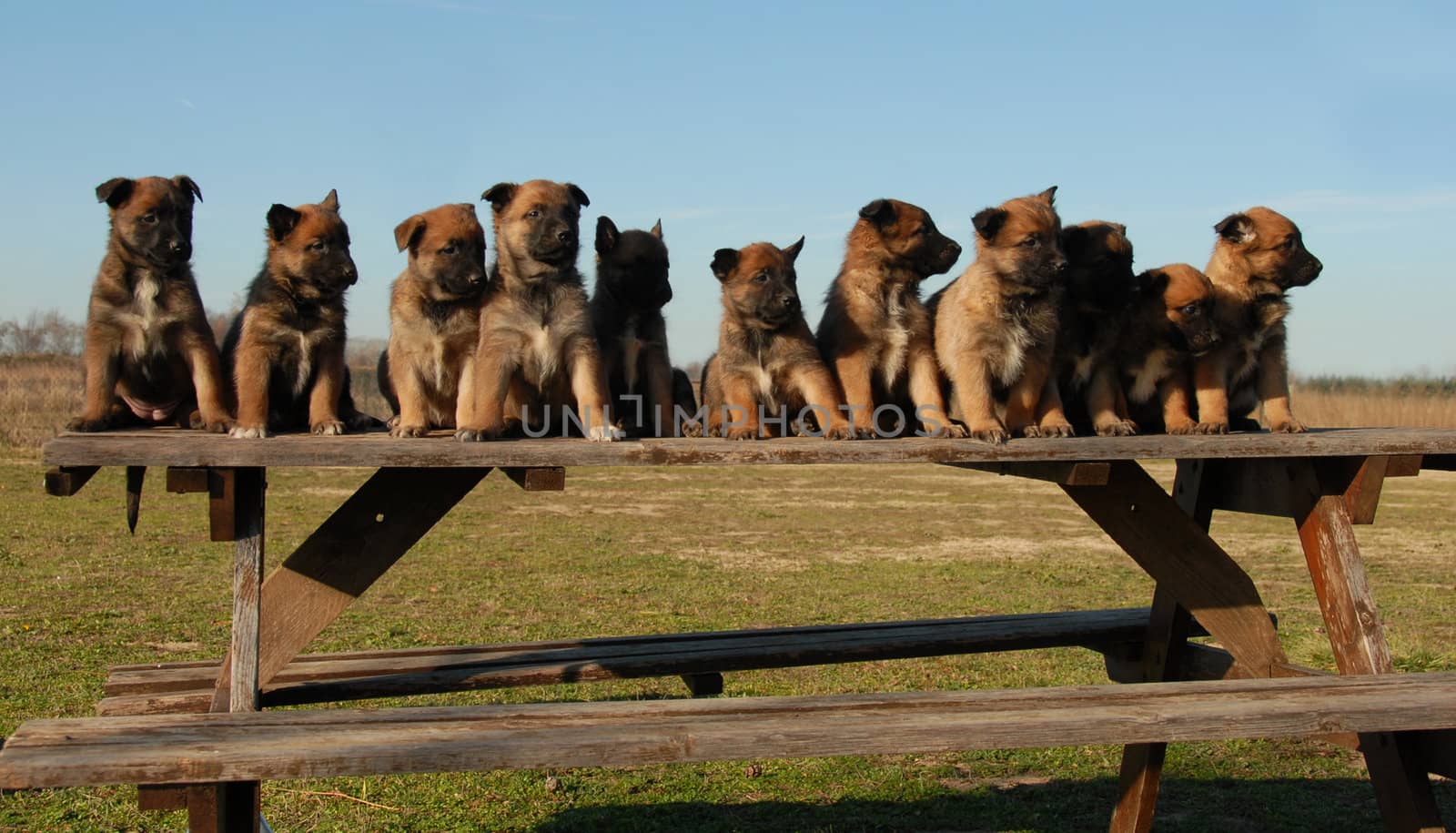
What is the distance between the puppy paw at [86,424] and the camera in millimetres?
5801

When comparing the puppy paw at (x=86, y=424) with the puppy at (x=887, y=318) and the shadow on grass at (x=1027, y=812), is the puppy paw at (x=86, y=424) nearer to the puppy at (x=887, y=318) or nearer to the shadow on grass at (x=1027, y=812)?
the shadow on grass at (x=1027, y=812)

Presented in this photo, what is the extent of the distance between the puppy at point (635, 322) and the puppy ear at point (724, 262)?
0.98 ft

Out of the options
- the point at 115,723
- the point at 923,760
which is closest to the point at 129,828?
the point at 115,723

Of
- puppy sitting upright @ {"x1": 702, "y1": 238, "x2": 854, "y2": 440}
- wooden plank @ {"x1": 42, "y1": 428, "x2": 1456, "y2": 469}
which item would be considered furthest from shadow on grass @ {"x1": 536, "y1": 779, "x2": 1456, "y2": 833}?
wooden plank @ {"x1": 42, "y1": 428, "x2": 1456, "y2": 469}

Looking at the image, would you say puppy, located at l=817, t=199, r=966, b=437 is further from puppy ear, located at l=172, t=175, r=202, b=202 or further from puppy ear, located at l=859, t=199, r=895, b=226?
puppy ear, located at l=172, t=175, r=202, b=202

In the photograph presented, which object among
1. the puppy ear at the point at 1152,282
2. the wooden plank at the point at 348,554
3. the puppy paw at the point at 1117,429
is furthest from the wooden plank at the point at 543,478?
the puppy ear at the point at 1152,282

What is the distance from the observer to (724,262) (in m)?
7.01

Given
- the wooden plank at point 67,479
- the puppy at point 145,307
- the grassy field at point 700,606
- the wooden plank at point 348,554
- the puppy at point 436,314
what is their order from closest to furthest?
the wooden plank at point 67,479 → the wooden plank at point 348,554 → the puppy at point 145,307 → the puppy at point 436,314 → the grassy field at point 700,606

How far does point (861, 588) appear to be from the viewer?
579 inches

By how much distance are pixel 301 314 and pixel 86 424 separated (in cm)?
115

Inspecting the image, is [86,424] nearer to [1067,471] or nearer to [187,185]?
[187,185]

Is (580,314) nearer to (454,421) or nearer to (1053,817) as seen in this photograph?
(454,421)

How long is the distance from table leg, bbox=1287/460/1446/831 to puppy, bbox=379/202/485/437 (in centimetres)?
438

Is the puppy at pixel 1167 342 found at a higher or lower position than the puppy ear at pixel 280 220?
lower
